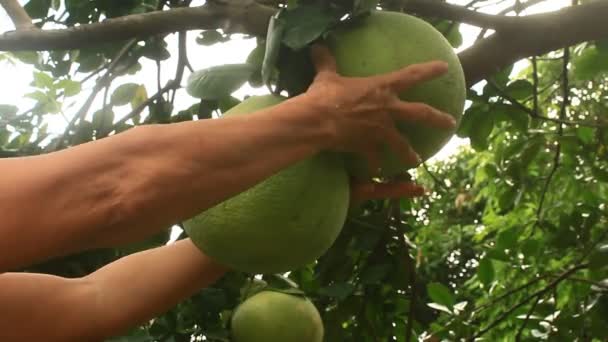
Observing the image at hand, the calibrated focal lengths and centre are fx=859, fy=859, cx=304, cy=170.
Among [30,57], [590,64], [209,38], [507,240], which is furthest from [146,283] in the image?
[507,240]

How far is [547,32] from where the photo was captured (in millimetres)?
1427

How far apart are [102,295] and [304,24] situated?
0.76 m

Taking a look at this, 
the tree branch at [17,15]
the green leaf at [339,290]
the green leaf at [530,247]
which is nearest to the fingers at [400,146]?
the tree branch at [17,15]

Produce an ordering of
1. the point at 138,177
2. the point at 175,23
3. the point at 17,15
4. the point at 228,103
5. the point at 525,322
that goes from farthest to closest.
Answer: the point at 525,322 → the point at 228,103 → the point at 17,15 → the point at 175,23 → the point at 138,177

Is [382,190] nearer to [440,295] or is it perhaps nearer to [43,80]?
[43,80]

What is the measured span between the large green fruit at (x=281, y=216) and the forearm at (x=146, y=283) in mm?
379

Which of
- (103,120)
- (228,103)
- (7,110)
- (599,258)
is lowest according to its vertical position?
(599,258)

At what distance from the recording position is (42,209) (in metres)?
1.07

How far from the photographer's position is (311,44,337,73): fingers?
48.8 inches

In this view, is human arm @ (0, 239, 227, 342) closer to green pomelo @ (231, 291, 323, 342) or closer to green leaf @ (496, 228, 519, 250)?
green pomelo @ (231, 291, 323, 342)

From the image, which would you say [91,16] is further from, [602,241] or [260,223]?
[602,241]

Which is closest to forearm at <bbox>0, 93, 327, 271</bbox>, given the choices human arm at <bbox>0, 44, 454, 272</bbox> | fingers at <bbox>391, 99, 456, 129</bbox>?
human arm at <bbox>0, 44, 454, 272</bbox>

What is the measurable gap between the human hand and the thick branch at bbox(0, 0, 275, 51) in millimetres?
208

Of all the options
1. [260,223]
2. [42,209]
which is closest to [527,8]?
[260,223]
